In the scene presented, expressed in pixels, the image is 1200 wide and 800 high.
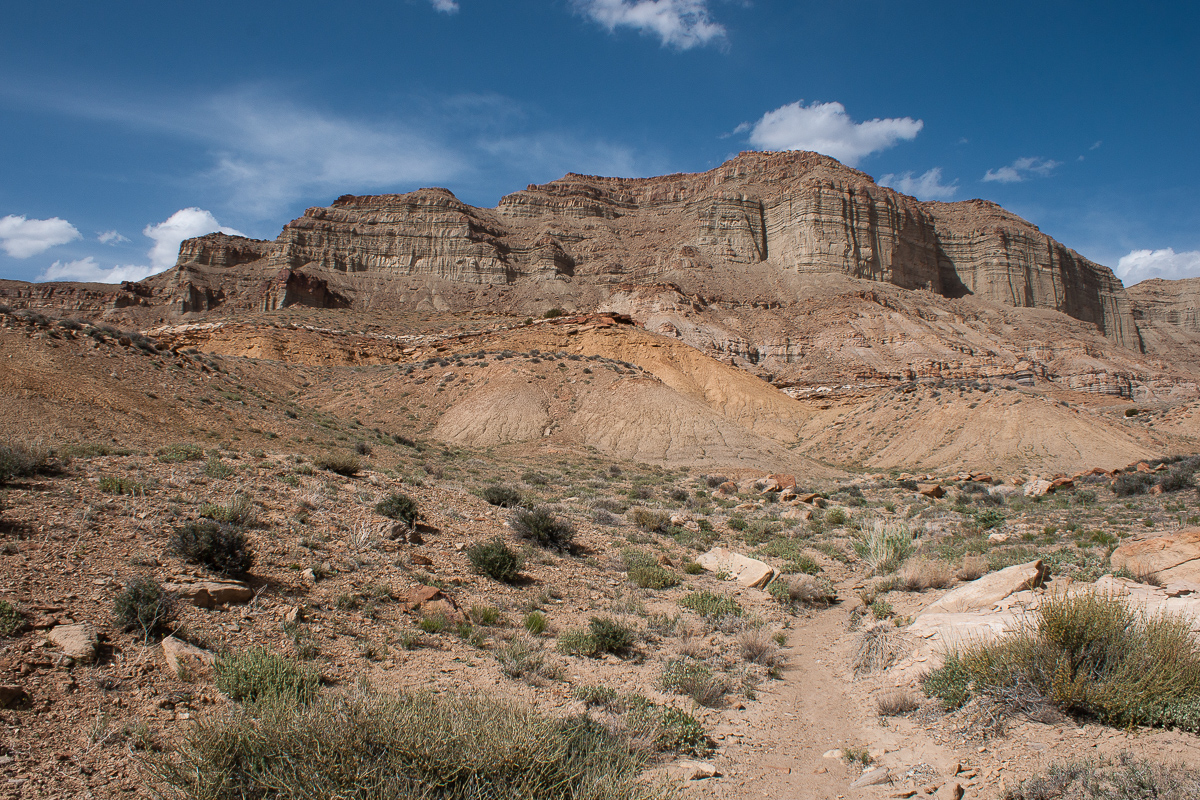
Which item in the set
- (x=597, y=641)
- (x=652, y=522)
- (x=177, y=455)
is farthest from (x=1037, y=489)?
(x=177, y=455)

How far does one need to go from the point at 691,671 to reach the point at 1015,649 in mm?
2967

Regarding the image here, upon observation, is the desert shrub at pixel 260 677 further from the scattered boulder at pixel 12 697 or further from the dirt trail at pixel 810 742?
the dirt trail at pixel 810 742

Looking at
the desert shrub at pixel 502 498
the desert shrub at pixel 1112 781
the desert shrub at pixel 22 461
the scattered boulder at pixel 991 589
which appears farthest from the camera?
the desert shrub at pixel 502 498

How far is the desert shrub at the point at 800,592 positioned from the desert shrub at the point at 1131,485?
14.0 metres

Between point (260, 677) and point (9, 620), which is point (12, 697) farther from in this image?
point (260, 677)

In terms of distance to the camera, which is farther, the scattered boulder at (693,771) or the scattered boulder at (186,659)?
the scattered boulder at (186,659)

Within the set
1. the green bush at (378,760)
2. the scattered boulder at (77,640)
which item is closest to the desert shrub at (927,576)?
the green bush at (378,760)

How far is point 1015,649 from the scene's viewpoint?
5.16 m

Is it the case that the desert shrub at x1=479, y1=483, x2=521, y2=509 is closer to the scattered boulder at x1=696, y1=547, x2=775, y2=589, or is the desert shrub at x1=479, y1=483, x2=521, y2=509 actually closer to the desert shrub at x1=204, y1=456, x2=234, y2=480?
the scattered boulder at x1=696, y1=547, x2=775, y2=589

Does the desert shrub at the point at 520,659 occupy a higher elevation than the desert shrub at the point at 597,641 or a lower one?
higher

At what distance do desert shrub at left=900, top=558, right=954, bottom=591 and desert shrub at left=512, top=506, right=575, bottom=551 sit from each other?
224 inches

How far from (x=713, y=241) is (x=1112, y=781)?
294ft

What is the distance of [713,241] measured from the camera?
88.2 m

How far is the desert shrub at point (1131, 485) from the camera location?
693 inches
